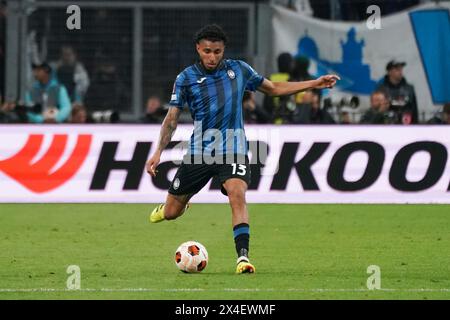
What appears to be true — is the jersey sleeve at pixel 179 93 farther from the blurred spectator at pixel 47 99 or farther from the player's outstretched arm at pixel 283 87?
the blurred spectator at pixel 47 99

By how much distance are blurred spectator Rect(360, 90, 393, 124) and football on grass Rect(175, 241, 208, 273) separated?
8.70 metres

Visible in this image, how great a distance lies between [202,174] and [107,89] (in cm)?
1185

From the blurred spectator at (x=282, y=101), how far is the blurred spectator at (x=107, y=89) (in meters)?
3.03

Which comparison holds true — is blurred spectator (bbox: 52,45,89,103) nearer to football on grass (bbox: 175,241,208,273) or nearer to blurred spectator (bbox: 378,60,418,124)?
blurred spectator (bbox: 378,60,418,124)

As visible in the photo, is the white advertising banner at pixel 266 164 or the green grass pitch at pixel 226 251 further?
the white advertising banner at pixel 266 164

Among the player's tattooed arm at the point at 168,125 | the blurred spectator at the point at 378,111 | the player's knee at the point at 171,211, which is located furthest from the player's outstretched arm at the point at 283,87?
the blurred spectator at the point at 378,111

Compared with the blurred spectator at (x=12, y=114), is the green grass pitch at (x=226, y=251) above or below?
below

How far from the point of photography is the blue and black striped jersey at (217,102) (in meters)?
12.7

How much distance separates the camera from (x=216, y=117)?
41.9 feet

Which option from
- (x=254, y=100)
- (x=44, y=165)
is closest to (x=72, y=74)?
(x=254, y=100)

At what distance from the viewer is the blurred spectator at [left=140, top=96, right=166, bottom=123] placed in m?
21.4

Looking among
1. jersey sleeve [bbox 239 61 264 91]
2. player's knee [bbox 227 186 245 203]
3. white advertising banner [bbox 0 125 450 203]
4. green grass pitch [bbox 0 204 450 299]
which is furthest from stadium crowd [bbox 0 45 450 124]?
player's knee [bbox 227 186 245 203]
